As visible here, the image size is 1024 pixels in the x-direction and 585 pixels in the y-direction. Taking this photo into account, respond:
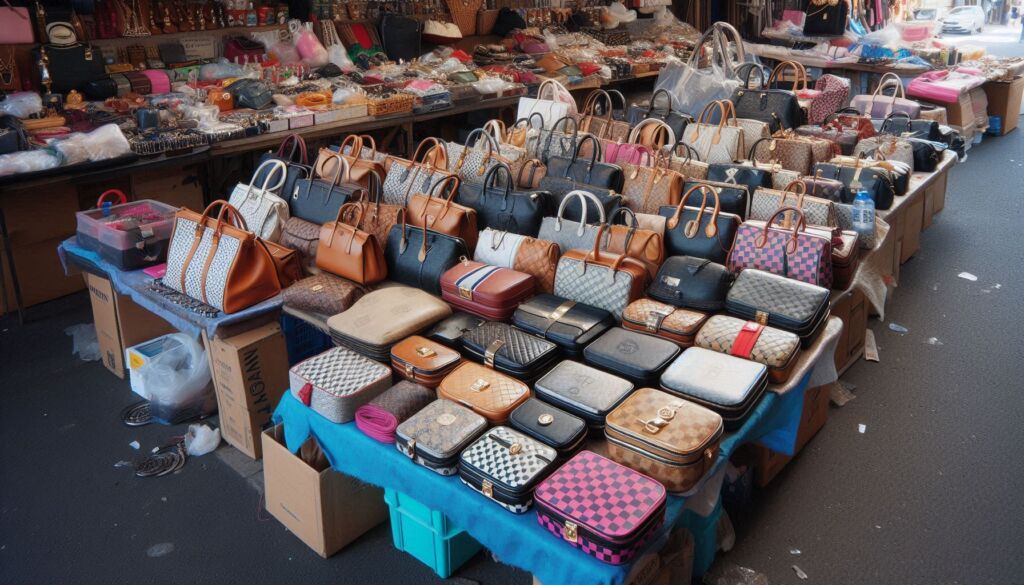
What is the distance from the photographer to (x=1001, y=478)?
122 inches

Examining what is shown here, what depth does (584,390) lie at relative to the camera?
2.37m

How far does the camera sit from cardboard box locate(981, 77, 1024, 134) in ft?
28.2

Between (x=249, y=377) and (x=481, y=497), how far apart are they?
1.45 m

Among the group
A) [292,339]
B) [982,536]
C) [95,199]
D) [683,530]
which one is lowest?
[982,536]

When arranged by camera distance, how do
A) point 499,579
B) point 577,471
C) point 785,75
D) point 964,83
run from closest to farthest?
point 577,471, point 499,579, point 964,83, point 785,75

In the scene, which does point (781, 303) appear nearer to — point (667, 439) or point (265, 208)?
point (667, 439)

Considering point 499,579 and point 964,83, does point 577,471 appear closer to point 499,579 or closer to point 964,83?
point 499,579

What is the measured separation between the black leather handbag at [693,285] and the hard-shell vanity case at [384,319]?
2.64ft

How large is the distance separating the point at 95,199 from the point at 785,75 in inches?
310

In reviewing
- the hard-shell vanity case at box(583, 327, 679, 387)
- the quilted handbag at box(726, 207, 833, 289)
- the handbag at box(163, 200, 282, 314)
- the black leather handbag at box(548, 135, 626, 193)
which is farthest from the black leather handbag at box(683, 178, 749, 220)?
the handbag at box(163, 200, 282, 314)

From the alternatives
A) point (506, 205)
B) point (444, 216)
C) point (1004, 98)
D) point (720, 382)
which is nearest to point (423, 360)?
point (720, 382)

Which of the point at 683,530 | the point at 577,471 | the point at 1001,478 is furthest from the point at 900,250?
the point at 577,471

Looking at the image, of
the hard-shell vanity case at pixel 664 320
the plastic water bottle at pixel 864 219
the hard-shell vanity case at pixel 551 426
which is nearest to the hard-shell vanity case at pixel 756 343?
the hard-shell vanity case at pixel 664 320

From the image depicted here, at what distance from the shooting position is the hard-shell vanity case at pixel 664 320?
2.69 metres
